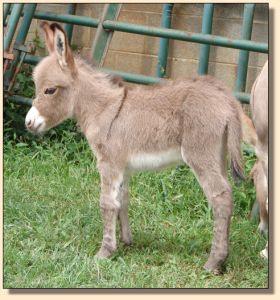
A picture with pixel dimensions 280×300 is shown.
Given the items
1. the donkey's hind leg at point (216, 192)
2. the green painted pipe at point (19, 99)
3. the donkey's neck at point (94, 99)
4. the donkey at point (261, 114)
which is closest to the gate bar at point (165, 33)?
the green painted pipe at point (19, 99)

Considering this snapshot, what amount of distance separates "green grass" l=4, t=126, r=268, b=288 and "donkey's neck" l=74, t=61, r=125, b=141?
30.1 inches

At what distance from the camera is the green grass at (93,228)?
4.41 metres

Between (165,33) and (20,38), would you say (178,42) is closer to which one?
(165,33)

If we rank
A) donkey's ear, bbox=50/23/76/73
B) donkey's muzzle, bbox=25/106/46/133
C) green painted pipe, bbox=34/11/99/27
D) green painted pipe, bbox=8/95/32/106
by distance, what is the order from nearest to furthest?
donkey's ear, bbox=50/23/76/73 → donkey's muzzle, bbox=25/106/46/133 → green painted pipe, bbox=34/11/99/27 → green painted pipe, bbox=8/95/32/106

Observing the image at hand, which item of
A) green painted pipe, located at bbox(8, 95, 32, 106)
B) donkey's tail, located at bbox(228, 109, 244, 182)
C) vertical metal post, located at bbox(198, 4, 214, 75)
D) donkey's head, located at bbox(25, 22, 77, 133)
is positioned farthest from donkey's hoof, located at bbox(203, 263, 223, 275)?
green painted pipe, located at bbox(8, 95, 32, 106)

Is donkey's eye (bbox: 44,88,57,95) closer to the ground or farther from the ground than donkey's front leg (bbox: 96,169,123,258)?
farther from the ground

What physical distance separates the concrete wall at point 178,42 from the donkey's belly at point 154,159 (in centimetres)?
189

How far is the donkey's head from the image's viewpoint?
4621 mm

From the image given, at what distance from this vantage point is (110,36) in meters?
6.15

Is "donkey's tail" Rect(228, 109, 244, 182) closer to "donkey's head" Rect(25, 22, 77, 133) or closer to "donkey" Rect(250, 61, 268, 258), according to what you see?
"donkey" Rect(250, 61, 268, 258)

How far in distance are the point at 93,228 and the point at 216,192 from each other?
1.05 m

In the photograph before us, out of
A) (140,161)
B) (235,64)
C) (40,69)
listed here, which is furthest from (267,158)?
(235,64)

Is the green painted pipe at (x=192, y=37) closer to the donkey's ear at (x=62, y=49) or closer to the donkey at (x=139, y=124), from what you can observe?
the donkey at (x=139, y=124)

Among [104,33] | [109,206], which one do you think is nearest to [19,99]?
[104,33]
